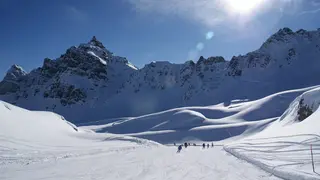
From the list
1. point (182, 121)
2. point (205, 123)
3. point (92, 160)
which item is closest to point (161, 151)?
point (92, 160)

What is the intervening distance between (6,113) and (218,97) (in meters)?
169

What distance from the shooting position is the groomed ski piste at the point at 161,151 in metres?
13.4

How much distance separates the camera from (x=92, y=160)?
21109 millimetres

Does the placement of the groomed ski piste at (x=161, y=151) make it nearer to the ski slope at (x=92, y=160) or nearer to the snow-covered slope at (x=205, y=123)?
the ski slope at (x=92, y=160)

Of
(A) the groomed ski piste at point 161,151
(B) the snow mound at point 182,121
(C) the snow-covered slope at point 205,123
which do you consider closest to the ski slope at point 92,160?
(A) the groomed ski piste at point 161,151

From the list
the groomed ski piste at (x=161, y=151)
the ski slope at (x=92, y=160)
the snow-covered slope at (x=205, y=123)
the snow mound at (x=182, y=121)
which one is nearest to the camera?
the groomed ski piste at (x=161, y=151)

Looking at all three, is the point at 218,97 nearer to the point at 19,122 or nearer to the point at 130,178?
the point at 19,122

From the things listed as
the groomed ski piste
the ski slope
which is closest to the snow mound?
the groomed ski piste

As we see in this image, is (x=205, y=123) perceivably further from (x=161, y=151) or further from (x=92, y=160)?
(x=92, y=160)

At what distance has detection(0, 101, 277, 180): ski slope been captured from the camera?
1348 cm

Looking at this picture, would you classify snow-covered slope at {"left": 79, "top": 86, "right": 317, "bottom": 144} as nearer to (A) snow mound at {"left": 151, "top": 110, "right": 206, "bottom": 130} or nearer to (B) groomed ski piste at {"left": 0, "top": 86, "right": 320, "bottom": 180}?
(A) snow mound at {"left": 151, "top": 110, "right": 206, "bottom": 130}

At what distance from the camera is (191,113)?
124 metres

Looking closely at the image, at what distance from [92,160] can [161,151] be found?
12.7 meters

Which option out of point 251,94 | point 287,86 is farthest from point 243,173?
point 287,86
